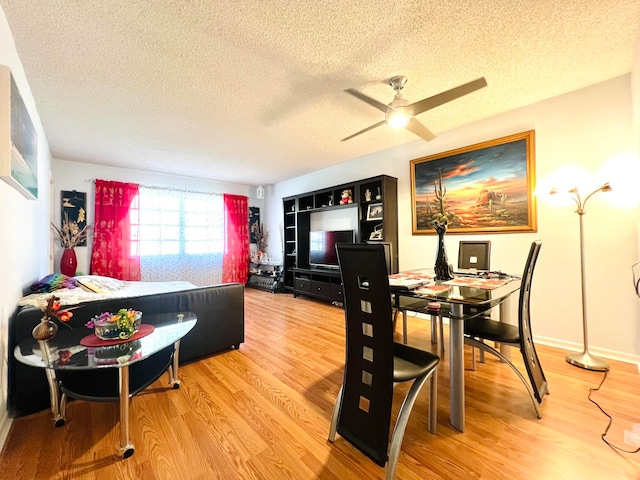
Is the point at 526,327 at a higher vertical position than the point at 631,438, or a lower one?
higher

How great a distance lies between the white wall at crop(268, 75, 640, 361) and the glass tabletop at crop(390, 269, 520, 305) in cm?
87

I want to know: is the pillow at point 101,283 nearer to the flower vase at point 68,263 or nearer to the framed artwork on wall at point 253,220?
the flower vase at point 68,263

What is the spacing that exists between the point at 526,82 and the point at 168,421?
3.82 meters

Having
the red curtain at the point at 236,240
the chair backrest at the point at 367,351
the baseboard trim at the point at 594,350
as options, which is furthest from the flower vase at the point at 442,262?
the red curtain at the point at 236,240

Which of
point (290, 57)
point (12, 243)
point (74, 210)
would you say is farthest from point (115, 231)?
point (290, 57)

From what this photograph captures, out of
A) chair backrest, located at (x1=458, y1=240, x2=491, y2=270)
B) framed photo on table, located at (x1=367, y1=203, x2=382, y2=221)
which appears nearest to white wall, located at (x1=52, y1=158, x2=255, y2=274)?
framed photo on table, located at (x1=367, y1=203, x2=382, y2=221)

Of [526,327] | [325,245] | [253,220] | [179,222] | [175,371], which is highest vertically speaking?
[253,220]

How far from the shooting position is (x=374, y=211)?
13.1ft

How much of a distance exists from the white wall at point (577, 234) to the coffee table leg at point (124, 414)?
351cm

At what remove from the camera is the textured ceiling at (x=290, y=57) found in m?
1.56

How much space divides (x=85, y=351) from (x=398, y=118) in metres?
2.61

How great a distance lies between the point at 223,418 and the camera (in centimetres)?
157

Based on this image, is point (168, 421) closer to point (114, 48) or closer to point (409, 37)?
point (114, 48)

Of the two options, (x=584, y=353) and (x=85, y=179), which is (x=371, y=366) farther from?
(x=85, y=179)
